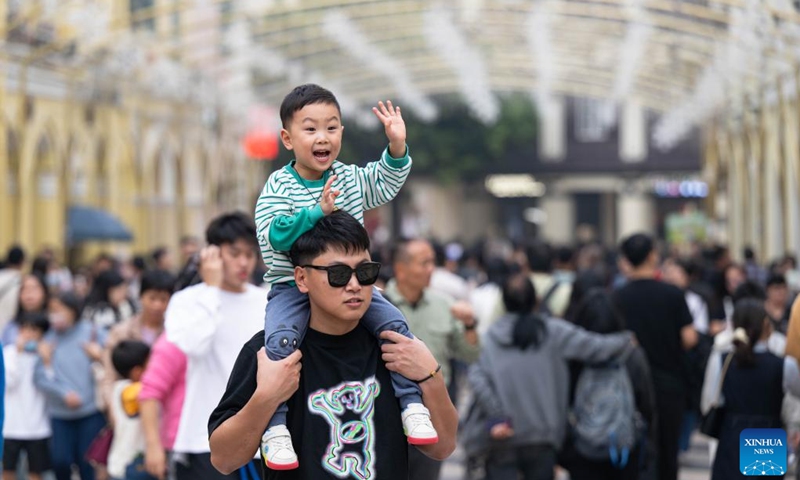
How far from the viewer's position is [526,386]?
869 centimetres

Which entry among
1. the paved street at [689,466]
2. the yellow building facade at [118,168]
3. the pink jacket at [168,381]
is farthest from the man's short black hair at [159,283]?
the yellow building facade at [118,168]

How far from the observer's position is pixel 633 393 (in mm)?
9000

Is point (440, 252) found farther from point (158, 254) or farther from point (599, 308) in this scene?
point (599, 308)

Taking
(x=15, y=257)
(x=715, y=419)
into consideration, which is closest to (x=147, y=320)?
(x=715, y=419)

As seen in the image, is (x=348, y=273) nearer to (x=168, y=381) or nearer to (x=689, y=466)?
(x=168, y=381)

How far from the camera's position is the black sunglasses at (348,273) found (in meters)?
4.27

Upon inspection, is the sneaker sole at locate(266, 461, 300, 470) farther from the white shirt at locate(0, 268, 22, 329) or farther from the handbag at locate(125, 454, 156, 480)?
the white shirt at locate(0, 268, 22, 329)

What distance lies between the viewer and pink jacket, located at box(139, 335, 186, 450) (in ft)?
23.5

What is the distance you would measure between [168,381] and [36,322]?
3440mm

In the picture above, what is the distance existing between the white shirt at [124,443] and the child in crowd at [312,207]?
3802mm

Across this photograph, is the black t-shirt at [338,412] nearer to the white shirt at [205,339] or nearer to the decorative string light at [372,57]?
the white shirt at [205,339]

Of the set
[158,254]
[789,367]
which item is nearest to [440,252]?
[158,254]

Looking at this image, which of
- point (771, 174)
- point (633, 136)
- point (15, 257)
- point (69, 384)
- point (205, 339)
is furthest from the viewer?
point (633, 136)

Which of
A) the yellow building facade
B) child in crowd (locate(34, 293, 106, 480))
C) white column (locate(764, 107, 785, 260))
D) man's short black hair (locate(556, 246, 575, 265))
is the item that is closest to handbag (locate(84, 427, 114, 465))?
child in crowd (locate(34, 293, 106, 480))
